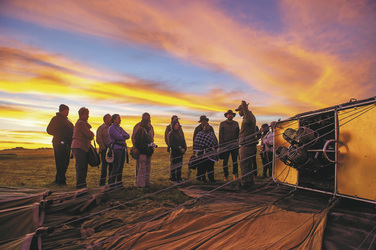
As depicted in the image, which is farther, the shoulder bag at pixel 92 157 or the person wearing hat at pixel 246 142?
the person wearing hat at pixel 246 142

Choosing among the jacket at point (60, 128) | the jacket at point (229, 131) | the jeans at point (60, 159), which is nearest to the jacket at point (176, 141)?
the jacket at point (229, 131)

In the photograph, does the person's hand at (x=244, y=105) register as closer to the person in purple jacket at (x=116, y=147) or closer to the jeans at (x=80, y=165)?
the person in purple jacket at (x=116, y=147)

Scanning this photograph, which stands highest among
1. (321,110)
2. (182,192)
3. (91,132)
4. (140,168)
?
(321,110)

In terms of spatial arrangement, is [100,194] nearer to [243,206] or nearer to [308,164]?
[243,206]

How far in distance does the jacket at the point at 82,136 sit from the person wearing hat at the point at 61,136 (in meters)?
1.45

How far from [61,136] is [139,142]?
2.46 metres

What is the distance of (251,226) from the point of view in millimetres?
3516

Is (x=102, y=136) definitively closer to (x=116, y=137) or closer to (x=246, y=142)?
(x=116, y=137)

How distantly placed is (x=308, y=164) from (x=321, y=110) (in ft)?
3.67

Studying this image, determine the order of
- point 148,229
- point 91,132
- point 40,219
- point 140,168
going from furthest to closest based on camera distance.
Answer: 1. point 140,168
2. point 91,132
3. point 40,219
4. point 148,229

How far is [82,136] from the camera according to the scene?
614 cm

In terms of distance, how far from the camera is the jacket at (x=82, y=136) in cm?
608

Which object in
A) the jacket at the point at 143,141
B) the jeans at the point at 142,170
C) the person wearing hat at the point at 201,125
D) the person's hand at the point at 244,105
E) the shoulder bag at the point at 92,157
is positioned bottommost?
the jeans at the point at 142,170

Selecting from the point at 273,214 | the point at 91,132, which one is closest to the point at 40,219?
the point at 91,132
